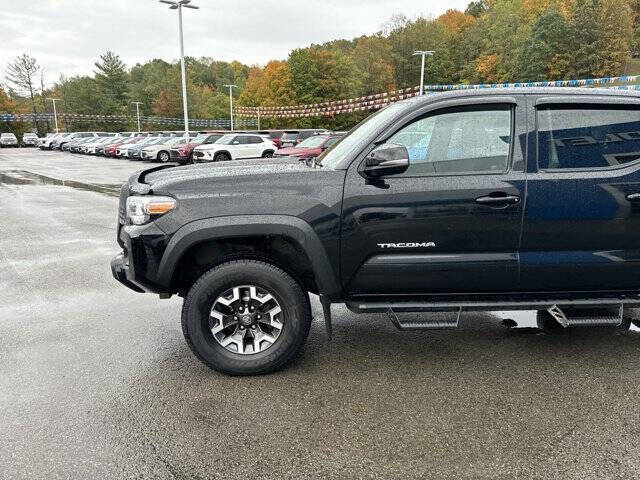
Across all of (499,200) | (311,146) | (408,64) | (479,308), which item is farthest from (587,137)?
(408,64)

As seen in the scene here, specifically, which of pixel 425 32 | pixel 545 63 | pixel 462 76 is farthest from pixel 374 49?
pixel 545 63

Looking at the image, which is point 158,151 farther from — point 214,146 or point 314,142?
point 314,142

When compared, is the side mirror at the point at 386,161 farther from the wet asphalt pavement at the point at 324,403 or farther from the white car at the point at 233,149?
the white car at the point at 233,149

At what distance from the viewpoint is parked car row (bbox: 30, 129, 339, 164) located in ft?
61.4

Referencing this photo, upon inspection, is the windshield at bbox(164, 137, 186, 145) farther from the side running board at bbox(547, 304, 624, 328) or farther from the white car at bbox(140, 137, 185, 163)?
the side running board at bbox(547, 304, 624, 328)

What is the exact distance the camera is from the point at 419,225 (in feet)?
10.7

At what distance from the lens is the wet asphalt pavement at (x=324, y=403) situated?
2523mm

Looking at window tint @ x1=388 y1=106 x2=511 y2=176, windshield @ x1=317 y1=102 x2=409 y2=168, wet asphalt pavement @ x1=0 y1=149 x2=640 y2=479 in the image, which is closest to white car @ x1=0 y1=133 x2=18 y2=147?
wet asphalt pavement @ x1=0 y1=149 x2=640 y2=479

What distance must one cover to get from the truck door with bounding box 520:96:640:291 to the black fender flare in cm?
144

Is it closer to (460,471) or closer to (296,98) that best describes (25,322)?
(460,471)

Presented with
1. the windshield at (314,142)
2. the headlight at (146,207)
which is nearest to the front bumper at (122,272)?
the headlight at (146,207)

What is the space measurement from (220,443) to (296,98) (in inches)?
2800

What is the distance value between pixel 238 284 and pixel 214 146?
19588 mm

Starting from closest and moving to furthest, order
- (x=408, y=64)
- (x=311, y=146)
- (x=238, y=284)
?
(x=238, y=284) → (x=311, y=146) → (x=408, y=64)
